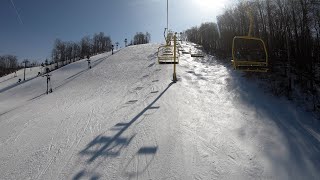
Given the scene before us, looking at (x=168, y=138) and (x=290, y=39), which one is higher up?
(x=290, y=39)

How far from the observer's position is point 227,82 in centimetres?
2922

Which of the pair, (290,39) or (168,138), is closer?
(168,138)

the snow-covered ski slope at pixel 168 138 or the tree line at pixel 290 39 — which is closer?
the snow-covered ski slope at pixel 168 138

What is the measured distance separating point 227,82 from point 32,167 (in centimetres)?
2019

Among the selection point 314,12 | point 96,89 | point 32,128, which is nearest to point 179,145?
point 32,128

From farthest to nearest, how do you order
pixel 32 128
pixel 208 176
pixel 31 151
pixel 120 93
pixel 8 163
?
1. pixel 120 93
2. pixel 32 128
3. pixel 31 151
4. pixel 8 163
5. pixel 208 176

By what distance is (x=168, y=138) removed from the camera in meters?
15.3

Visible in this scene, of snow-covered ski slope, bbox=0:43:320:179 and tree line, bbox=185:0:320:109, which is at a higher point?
tree line, bbox=185:0:320:109

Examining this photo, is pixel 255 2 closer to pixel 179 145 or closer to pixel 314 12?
pixel 314 12

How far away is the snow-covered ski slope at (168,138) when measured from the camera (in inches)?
496

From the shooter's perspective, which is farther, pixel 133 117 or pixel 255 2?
pixel 255 2

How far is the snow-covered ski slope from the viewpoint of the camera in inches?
496

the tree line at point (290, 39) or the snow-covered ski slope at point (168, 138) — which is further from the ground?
the tree line at point (290, 39)

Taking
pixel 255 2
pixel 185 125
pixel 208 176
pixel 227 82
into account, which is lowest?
pixel 208 176
